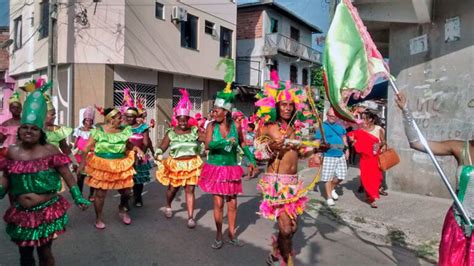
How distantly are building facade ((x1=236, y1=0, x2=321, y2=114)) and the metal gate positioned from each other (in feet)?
27.2

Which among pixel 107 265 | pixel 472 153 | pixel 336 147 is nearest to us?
pixel 472 153

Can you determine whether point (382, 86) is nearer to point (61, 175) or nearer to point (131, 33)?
point (131, 33)

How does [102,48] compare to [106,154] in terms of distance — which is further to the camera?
[102,48]

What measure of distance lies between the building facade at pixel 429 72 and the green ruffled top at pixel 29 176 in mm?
6523

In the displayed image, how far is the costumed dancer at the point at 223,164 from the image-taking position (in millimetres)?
5078

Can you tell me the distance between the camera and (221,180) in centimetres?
509

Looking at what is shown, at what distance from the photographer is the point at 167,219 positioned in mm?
6312

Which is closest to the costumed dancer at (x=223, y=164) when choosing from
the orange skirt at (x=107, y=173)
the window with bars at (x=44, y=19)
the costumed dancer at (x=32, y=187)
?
the orange skirt at (x=107, y=173)

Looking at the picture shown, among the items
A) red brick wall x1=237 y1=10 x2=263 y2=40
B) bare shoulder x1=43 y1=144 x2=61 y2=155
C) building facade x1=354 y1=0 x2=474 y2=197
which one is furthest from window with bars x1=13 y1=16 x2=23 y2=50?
bare shoulder x1=43 y1=144 x2=61 y2=155

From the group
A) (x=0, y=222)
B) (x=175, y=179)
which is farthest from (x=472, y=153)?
(x=0, y=222)

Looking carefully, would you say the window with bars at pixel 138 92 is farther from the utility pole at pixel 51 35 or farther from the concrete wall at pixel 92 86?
the utility pole at pixel 51 35

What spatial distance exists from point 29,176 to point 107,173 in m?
2.34

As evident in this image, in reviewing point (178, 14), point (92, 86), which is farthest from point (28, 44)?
point (178, 14)

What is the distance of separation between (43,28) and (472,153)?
19155 millimetres
